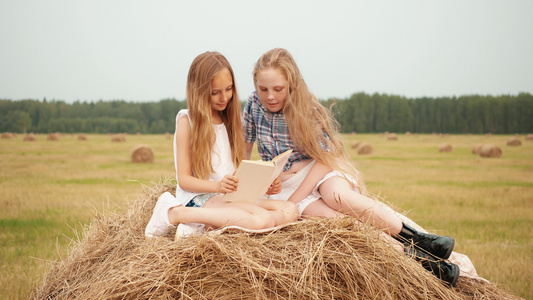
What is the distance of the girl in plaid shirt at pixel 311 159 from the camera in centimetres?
327

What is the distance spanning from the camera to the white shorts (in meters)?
3.63

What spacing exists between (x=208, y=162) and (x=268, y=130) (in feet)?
2.00

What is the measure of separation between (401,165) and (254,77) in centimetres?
1400

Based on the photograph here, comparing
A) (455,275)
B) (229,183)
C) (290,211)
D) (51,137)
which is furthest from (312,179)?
(51,137)

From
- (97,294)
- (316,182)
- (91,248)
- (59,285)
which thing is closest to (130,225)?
(91,248)

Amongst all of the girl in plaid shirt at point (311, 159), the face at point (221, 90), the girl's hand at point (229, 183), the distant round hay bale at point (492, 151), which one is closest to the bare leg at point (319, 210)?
the girl in plaid shirt at point (311, 159)

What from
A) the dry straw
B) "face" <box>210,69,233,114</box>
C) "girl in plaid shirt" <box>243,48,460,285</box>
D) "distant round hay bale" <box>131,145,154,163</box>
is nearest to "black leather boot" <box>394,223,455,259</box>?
"girl in plaid shirt" <box>243,48,460,285</box>

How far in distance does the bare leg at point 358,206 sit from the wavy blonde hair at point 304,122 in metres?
0.21

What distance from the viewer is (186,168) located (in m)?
3.52

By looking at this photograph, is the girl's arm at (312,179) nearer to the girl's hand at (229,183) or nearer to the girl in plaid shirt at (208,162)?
the girl in plaid shirt at (208,162)

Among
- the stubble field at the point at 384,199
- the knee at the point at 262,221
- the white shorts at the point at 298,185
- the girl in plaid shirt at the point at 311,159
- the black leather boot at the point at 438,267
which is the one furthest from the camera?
the stubble field at the point at 384,199

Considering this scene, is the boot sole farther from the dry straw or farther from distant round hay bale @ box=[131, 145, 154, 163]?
distant round hay bale @ box=[131, 145, 154, 163]

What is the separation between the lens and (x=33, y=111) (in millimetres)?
15805

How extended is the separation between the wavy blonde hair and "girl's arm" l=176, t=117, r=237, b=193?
27.2 inches
